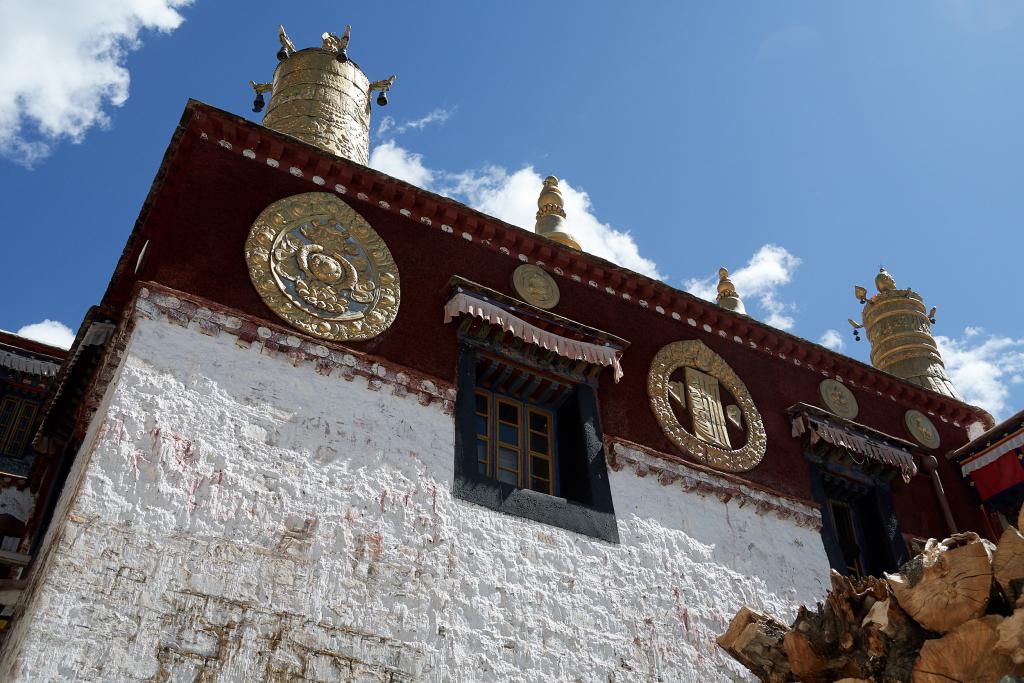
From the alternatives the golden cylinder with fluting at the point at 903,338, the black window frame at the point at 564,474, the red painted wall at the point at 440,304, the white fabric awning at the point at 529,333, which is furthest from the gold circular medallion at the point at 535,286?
the golden cylinder with fluting at the point at 903,338

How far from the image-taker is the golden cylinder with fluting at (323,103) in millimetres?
10695

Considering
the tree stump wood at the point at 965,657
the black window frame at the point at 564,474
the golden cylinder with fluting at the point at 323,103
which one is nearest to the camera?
the tree stump wood at the point at 965,657

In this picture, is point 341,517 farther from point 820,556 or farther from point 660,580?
point 820,556

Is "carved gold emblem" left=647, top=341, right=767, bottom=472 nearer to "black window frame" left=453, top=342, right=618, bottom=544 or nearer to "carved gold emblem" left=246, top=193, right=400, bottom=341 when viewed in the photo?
"black window frame" left=453, top=342, right=618, bottom=544

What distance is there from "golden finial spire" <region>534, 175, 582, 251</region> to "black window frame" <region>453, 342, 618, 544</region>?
3544mm

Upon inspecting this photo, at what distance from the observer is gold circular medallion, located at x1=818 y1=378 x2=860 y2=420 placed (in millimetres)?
11523

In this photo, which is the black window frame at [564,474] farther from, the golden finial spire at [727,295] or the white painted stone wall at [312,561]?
the golden finial spire at [727,295]

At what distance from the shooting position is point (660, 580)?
8.62 m

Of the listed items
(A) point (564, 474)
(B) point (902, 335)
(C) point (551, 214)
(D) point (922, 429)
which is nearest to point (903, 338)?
(B) point (902, 335)

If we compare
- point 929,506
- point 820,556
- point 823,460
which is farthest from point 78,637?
point 929,506

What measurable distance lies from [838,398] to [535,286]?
13.2ft

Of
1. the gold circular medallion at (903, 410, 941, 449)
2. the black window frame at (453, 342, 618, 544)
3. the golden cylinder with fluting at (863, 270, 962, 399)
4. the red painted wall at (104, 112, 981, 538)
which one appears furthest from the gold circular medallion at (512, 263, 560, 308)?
the golden cylinder with fluting at (863, 270, 962, 399)

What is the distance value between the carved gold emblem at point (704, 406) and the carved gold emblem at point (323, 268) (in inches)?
116

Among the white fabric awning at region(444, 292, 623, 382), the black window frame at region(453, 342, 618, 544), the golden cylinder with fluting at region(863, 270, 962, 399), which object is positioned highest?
the golden cylinder with fluting at region(863, 270, 962, 399)
